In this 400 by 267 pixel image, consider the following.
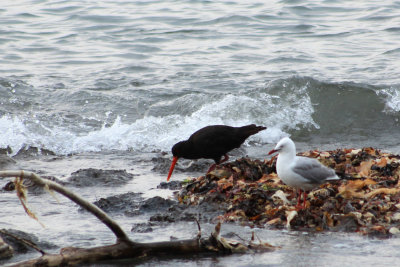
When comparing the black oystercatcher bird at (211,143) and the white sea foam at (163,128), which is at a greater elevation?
the black oystercatcher bird at (211,143)

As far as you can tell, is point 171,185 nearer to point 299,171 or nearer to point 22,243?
point 299,171

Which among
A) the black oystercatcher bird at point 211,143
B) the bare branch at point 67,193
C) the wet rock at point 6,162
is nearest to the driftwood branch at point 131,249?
the bare branch at point 67,193

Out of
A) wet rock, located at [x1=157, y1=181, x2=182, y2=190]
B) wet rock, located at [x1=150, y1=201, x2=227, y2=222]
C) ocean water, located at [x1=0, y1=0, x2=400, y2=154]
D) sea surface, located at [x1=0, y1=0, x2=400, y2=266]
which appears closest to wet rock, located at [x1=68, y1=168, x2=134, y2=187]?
sea surface, located at [x1=0, y1=0, x2=400, y2=266]

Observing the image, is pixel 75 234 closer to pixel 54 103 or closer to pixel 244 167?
pixel 244 167

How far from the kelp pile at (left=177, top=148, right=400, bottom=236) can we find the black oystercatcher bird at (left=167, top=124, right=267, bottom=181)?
74 centimetres

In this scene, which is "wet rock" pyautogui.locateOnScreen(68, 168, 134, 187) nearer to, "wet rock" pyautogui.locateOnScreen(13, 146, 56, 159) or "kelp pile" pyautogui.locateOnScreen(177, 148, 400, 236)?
"kelp pile" pyautogui.locateOnScreen(177, 148, 400, 236)

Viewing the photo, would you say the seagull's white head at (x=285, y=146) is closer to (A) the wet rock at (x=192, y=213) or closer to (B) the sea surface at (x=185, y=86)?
(A) the wet rock at (x=192, y=213)

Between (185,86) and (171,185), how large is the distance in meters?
5.93

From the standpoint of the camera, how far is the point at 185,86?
1266 centimetres

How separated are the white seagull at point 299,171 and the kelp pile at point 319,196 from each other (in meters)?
0.20

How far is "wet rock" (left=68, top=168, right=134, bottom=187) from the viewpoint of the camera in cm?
710

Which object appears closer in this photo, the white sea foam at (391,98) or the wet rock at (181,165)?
the wet rock at (181,165)

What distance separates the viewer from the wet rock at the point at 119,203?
6.00 m

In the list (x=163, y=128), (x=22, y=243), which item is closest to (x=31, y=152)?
(x=163, y=128)
